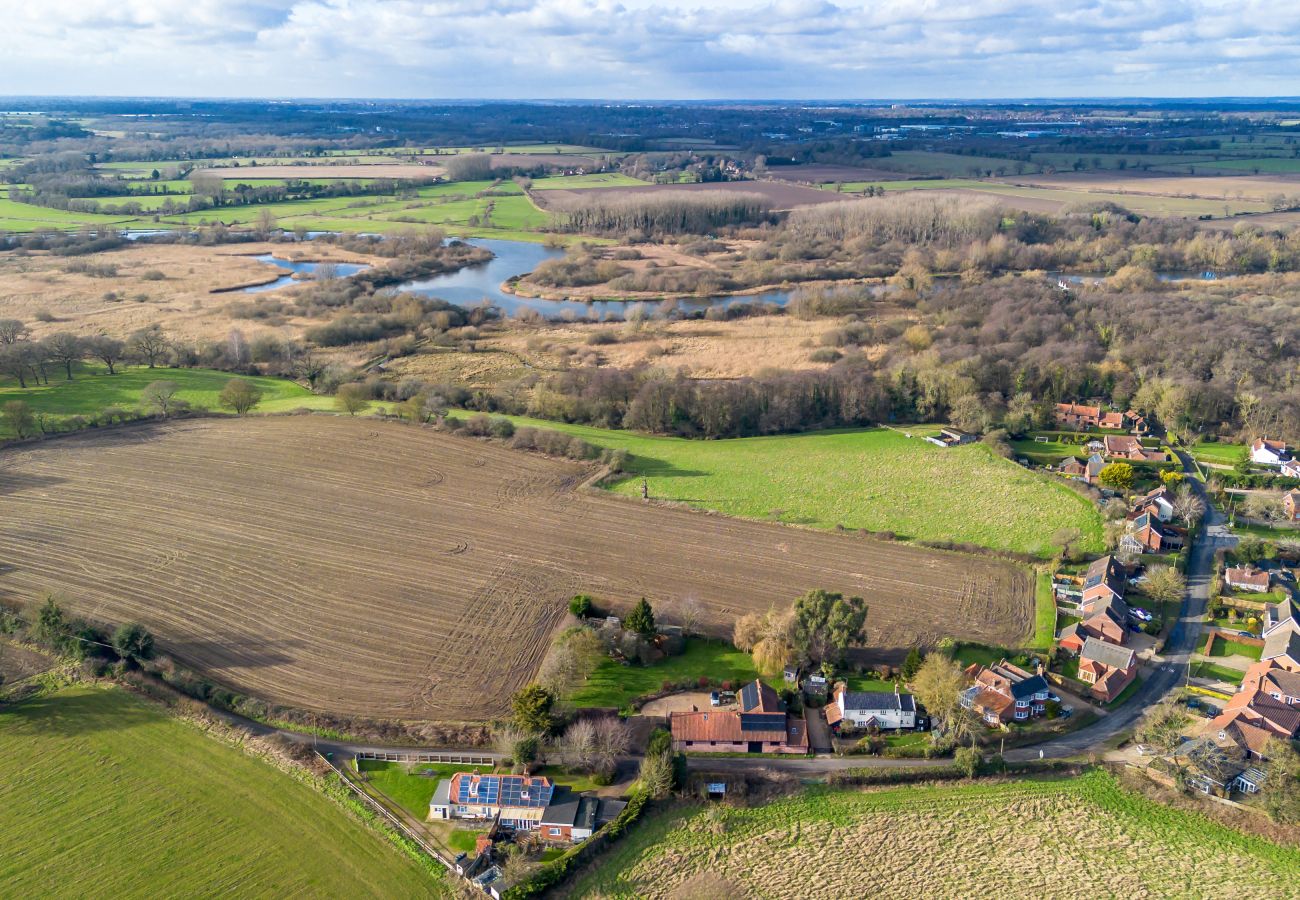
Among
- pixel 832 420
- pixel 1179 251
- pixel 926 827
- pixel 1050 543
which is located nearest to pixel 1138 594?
pixel 1050 543

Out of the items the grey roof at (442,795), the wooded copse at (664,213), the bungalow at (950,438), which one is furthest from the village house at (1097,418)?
the wooded copse at (664,213)

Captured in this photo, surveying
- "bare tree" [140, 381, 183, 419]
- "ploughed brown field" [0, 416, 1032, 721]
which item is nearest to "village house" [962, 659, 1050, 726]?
"ploughed brown field" [0, 416, 1032, 721]

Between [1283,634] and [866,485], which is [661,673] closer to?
[866,485]

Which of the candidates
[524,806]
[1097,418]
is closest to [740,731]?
[524,806]

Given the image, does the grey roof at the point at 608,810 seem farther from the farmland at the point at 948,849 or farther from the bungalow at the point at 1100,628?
the bungalow at the point at 1100,628

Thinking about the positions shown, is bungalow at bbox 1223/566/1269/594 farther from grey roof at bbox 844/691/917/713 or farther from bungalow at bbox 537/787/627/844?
bungalow at bbox 537/787/627/844
